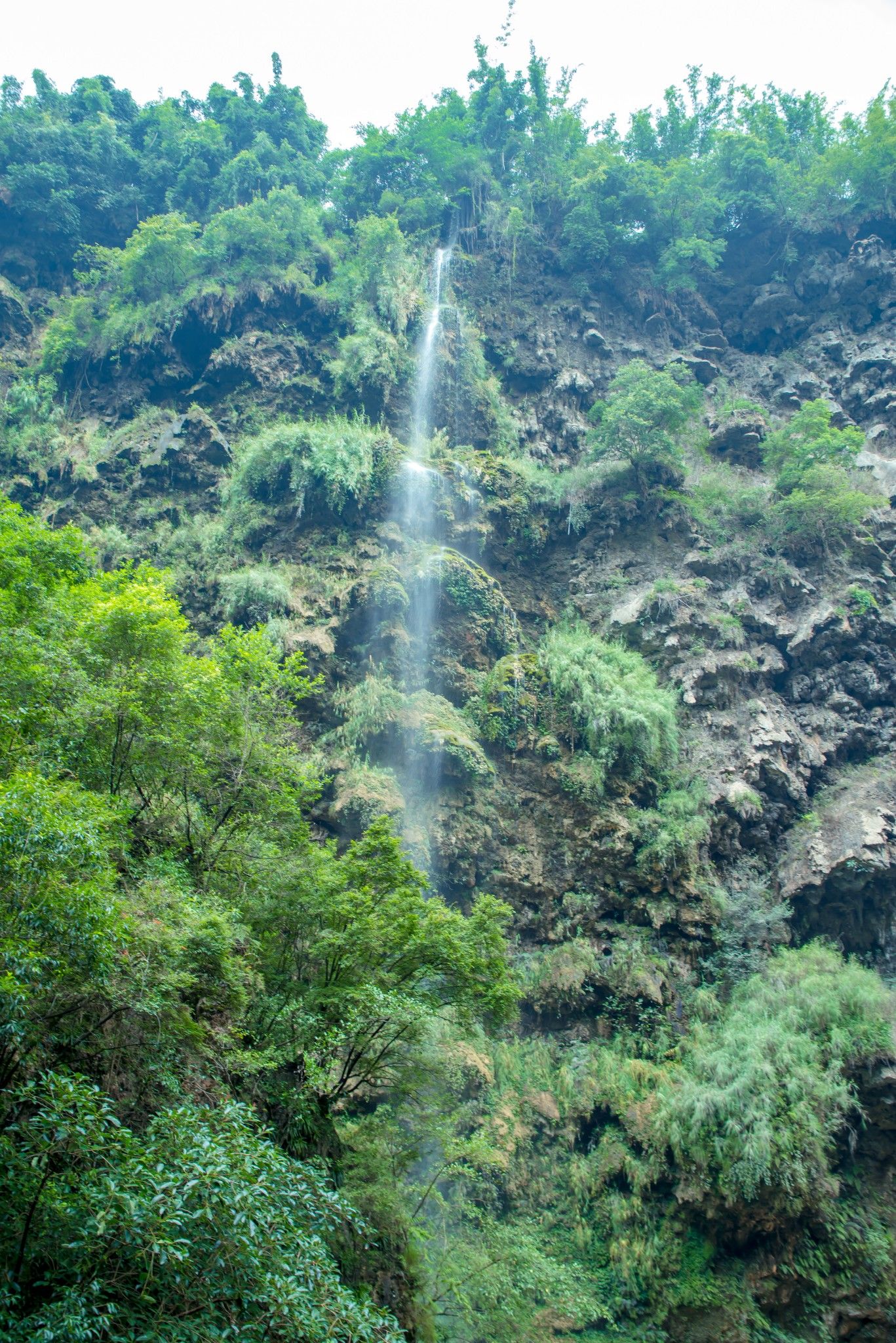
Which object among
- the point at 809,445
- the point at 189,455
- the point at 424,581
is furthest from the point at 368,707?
the point at 809,445

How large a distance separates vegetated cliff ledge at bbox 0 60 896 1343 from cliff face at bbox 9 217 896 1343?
10 centimetres

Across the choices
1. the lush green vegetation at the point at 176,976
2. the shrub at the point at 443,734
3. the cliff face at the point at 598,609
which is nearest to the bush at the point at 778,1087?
the cliff face at the point at 598,609

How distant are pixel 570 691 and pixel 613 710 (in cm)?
138

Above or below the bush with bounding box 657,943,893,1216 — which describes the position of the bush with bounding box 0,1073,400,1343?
above

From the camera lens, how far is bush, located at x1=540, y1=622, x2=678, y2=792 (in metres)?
17.1

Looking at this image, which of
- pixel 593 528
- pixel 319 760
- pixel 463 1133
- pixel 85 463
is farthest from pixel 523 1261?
pixel 85 463

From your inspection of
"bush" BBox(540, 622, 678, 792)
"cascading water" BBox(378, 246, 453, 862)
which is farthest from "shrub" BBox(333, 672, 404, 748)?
"bush" BBox(540, 622, 678, 792)

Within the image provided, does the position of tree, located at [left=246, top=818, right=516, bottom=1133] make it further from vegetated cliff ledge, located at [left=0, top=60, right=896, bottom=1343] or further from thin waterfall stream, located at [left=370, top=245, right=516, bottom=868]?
thin waterfall stream, located at [left=370, top=245, right=516, bottom=868]

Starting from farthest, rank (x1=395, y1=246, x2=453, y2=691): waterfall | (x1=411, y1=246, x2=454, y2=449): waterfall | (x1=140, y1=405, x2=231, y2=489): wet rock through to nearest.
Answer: (x1=411, y1=246, x2=454, y2=449): waterfall
(x1=140, y1=405, x2=231, y2=489): wet rock
(x1=395, y1=246, x2=453, y2=691): waterfall

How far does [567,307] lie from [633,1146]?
26631 mm

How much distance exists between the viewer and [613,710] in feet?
56.5

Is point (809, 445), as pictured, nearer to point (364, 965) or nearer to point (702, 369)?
point (702, 369)

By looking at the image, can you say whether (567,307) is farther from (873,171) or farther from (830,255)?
(873,171)

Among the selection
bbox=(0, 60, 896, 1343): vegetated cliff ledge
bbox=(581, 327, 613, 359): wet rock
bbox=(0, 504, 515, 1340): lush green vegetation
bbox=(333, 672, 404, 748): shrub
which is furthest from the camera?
bbox=(581, 327, 613, 359): wet rock
